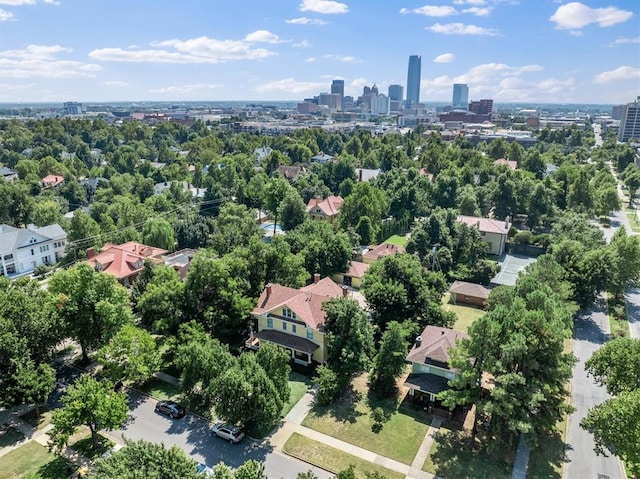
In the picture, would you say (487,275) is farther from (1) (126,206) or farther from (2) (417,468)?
(1) (126,206)

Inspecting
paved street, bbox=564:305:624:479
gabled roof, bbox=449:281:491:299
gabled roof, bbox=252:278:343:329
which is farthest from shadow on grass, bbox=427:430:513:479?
gabled roof, bbox=449:281:491:299

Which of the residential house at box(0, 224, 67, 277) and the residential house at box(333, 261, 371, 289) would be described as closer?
the residential house at box(333, 261, 371, 289)

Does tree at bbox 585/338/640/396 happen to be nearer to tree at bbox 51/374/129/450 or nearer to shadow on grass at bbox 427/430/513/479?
shadow on grass at bbox 427/430/513/479

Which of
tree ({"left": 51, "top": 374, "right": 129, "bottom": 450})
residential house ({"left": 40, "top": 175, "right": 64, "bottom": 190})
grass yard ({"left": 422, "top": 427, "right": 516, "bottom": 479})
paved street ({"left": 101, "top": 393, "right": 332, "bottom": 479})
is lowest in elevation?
paved street ({"left": 101, "top": 393, "right": 332, "bottom": 479})

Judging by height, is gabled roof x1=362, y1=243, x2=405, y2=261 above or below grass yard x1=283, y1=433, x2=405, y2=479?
above

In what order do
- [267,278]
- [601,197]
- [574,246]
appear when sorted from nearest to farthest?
[267,278] → [574,246] → [601,197]

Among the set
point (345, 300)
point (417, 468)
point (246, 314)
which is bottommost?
point (417, 468)

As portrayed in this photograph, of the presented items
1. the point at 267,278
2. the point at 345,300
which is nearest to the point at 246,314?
the point at 267,278

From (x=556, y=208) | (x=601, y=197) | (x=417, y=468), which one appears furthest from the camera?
(x=601, y=197)
